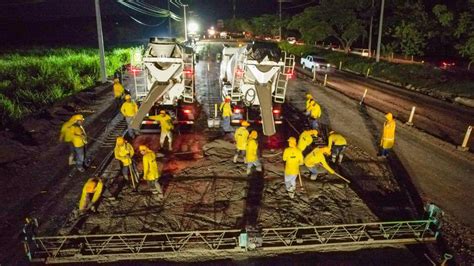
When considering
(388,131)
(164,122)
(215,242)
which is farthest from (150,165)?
(388,131)

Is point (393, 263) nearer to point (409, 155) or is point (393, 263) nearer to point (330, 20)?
point (409, 155)

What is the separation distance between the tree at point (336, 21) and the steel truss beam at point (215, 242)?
3593cm

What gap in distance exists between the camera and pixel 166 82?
14.1 m

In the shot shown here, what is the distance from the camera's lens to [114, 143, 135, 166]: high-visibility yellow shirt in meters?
9.31

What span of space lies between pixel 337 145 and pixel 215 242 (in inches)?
222

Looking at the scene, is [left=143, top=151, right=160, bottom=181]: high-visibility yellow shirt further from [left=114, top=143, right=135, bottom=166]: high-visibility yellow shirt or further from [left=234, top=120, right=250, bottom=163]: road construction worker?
[left=234, top=120, right=250, bottom=163]: road construction worker

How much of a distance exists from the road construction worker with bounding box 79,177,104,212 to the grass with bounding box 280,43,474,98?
21.6 metres

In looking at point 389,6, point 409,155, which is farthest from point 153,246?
point 389,6

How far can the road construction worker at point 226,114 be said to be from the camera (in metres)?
13.4

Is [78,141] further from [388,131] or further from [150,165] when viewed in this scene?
[388,131]

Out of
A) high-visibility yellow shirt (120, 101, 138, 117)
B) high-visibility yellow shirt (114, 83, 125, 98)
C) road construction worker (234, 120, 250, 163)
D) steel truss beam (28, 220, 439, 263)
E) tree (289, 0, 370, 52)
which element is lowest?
steel truss beam (28, 220, 439, 263)

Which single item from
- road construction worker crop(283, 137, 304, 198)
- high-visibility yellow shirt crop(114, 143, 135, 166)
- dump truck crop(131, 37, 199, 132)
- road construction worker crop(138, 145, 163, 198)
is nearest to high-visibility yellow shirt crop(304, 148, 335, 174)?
road construction worker crop(283, 137, 304, 198)

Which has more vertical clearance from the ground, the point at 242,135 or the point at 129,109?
the point at 129,109

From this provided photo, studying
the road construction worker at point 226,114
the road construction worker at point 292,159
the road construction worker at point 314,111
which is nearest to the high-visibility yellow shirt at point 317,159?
the road construction worker at point 292,159
